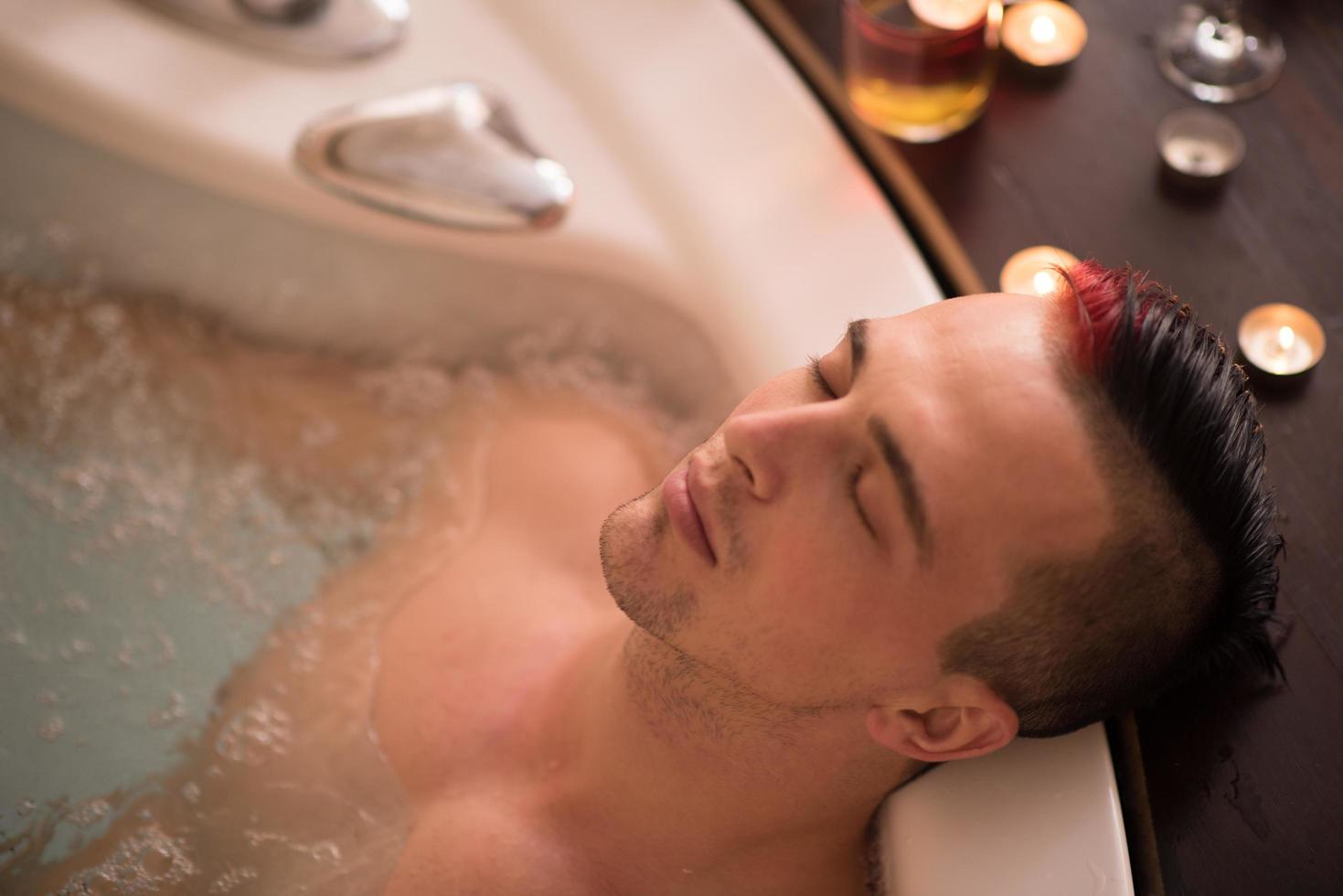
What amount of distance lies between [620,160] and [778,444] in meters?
0.68

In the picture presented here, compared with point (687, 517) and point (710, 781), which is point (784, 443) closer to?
point (687, 517)

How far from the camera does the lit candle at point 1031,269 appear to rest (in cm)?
126

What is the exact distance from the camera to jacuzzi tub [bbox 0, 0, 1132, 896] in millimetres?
1321

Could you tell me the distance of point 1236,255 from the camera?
4.31 ft

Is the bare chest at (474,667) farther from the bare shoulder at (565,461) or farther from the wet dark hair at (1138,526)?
the wet dark hair at (1138,526)

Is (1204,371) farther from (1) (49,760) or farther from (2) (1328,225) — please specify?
(1) (49,760)

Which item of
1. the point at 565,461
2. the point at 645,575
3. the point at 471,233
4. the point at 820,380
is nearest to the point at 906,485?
the point at 820,380

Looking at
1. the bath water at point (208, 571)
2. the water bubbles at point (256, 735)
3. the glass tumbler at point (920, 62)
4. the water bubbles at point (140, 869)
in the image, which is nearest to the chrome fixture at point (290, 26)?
the bath water at point (208, 571)

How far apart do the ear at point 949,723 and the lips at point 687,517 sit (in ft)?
0.61

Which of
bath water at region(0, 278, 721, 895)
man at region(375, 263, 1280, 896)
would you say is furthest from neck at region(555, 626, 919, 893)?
bath water at region(0, 278, 721, 895)

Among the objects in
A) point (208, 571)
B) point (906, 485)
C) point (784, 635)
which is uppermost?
point (906, 485)

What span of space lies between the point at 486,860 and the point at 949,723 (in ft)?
1.59

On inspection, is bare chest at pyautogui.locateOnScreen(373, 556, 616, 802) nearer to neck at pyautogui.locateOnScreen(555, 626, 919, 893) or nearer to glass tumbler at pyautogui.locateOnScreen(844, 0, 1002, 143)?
neck at pyautogui.locateOnScreen(555, 626, 919, 893)

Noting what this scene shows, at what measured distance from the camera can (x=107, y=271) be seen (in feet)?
5.18
